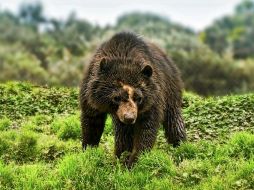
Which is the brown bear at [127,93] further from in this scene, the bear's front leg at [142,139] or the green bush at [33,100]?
the green bush at [33,100]

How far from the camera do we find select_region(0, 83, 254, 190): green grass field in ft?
23.8

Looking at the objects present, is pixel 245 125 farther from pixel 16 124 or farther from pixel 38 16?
pixel 38 16

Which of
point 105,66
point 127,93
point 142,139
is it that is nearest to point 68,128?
point 142,139

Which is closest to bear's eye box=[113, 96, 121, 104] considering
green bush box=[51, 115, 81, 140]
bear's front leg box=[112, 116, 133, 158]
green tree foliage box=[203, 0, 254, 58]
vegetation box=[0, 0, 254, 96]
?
bear's front leg box=[112, 116, 133, 158]

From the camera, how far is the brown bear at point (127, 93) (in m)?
7.48

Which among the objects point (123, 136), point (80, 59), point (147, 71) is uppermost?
point (147, 71)

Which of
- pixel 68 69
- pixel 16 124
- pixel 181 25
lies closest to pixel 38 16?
pixel 181 25

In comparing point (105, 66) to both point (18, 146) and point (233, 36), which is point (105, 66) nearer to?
point (18, 146)

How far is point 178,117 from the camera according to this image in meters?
9.20

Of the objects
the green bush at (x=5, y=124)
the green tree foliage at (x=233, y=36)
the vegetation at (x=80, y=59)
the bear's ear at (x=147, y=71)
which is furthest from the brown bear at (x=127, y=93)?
the green tree foliage at (x=233, y=36)

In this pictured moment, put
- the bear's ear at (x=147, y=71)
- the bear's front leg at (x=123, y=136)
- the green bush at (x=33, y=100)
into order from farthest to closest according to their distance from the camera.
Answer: the green bush at (x=33, y=100) → the bear's front leg at (x=123, y=136) → the bear's ear at (x=147, y=71)

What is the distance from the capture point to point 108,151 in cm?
892

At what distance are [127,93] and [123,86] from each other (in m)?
0.15

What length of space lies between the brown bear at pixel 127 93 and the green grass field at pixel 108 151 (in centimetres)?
31
